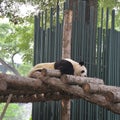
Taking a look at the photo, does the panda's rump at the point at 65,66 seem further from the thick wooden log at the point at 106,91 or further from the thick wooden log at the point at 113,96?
the thick wooden log at the point at 113,96

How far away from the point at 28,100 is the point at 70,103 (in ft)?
3.35

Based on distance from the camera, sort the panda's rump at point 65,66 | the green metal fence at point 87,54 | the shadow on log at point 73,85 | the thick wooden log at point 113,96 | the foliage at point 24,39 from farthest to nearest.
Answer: the foliage at point 24,39 < the green metal fence at point 87,54 < the panda's rump at point 65,66 < the shadow on log at point 73,85 < the thick wooden log at point 113,96

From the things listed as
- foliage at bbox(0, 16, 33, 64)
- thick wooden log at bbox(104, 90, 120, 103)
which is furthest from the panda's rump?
foliage at bbox(0, 16, 33, 64)

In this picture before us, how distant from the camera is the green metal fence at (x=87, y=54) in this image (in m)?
6.80

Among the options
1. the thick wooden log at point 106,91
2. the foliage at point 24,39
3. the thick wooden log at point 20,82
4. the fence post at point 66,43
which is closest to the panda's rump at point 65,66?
the thick wooden log at point 20,82

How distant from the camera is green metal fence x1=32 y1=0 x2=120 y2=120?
680cm

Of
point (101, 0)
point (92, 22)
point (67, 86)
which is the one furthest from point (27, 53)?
point (67, 86)

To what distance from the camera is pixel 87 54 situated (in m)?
6.96

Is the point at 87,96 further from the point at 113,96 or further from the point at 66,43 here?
the point at 66,43

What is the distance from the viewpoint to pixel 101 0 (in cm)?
1306

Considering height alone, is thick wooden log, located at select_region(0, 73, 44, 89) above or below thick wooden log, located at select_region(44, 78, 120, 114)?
above

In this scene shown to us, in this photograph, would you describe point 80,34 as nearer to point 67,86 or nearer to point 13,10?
point 67,86

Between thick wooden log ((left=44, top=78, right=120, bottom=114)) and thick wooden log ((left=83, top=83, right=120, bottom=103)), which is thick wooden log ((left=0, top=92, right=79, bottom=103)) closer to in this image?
thick wooden log ((left=44, top=78, right=120, bottom=114))

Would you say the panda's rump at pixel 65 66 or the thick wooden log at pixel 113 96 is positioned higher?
the panda's rump at pixel 65 66
